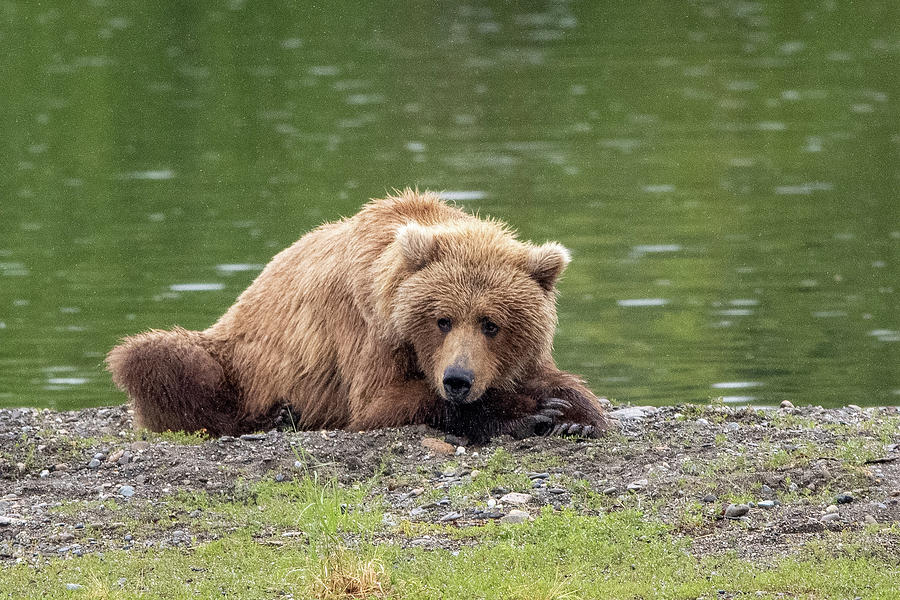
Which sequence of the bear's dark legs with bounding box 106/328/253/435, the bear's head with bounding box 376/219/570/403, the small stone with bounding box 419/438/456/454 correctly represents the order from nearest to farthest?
the small stone with bounding box 419/438/456/454 < the bear's head with bounding box 376/219/570/403 < the bear's dark legs with bounding box 106/328/253/435

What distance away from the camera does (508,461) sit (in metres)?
7.87

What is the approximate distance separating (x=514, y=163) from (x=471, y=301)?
14603 millimetres

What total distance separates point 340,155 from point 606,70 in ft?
29.0

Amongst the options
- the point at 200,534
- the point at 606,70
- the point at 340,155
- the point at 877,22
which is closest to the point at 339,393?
the point at 200,534

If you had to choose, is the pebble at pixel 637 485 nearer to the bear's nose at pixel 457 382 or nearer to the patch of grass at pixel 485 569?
the patch of grass at pixel 485 569

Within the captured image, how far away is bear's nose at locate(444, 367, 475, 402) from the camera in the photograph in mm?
8062

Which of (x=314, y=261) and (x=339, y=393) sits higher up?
(x=314, y=261)

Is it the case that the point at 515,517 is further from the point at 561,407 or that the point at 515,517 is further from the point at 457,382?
the point at 561,407

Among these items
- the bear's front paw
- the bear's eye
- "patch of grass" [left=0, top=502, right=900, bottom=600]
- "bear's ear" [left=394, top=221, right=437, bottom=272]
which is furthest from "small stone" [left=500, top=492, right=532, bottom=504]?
"bear's ear" [left=394, top=221, right=437, bottom=272]

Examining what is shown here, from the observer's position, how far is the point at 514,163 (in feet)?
74.8

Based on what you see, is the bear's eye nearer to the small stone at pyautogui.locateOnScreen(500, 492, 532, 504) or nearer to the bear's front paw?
the bear's front paw

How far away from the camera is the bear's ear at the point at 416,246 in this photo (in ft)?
27.7

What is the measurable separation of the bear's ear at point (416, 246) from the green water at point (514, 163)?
4102 mm

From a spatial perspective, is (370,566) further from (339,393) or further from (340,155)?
(340,155)
